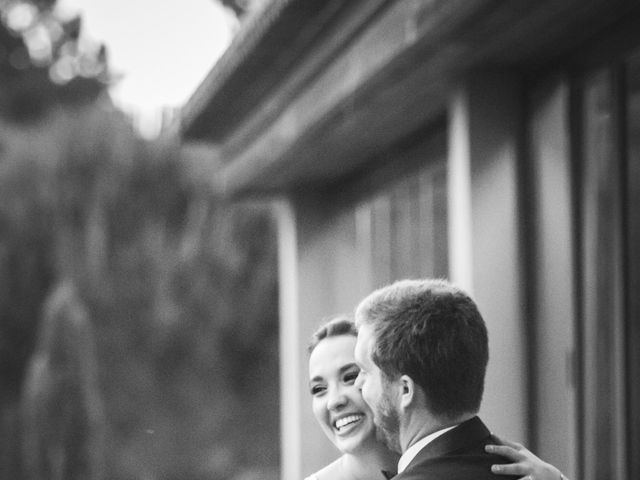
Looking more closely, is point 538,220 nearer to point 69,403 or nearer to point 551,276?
point 551,276

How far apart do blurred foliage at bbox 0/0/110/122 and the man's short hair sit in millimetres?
25202

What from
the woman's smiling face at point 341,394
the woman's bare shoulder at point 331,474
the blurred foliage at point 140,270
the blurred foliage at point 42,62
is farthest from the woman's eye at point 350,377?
the blurred foliage at point 42,62

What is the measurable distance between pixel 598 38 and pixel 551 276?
765 millimetres

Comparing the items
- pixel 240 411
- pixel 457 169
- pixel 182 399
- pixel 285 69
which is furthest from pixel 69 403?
pixel 457 169

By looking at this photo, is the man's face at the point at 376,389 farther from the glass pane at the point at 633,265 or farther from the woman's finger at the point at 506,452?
the glass pane at the point at 633,265

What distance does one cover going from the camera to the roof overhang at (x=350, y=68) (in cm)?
345

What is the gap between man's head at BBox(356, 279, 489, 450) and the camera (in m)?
→ 1.94

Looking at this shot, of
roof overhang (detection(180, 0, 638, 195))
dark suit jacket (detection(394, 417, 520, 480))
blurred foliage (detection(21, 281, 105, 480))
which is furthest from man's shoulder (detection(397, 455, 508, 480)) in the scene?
blurred foliage (detection(21, 281, 105, 480))

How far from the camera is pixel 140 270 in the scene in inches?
772

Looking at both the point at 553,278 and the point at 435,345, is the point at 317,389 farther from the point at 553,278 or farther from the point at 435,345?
the point at 553,278

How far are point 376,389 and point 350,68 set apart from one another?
103 inches

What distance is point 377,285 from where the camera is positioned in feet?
21.8

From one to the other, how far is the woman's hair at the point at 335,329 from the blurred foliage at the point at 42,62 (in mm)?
24579

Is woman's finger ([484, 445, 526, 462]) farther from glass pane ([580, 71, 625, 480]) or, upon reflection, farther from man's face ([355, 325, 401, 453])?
glass pane ([580, 71, 625, 480])
